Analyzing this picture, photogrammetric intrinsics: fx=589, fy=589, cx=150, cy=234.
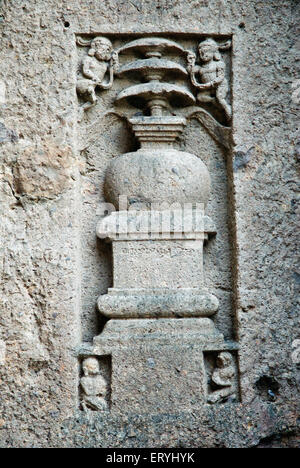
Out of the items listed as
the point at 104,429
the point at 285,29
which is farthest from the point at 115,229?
the point at 285,29

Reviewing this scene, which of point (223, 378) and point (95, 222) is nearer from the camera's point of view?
point (223, 378)

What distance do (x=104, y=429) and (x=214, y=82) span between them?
175 cm

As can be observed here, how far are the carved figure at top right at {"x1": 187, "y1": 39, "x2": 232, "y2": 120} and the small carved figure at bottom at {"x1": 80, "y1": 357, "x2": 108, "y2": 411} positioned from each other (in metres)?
1.38

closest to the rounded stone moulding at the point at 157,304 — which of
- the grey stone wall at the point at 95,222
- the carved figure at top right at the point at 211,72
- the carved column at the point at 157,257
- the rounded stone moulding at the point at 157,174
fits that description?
the carved column at the point at 157,257

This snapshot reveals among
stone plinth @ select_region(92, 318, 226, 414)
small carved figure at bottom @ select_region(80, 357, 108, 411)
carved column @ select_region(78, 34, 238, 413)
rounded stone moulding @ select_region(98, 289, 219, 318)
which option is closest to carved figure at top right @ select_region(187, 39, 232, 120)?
carved column @ select_region(78, 34, 238, 413)

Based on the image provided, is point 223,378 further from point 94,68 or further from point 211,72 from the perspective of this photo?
point 94,68

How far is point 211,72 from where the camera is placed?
116 inches

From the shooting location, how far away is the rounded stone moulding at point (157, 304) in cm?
279

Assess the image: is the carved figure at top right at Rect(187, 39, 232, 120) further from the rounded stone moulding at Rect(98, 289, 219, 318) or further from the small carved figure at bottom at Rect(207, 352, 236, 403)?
the small carved figure at bottom at Rect(207, 352, 236, 403)

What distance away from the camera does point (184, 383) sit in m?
2.71

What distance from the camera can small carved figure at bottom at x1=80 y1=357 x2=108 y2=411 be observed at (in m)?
2.72

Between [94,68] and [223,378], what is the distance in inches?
64.3

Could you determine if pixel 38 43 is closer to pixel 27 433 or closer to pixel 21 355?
pixel 21 355

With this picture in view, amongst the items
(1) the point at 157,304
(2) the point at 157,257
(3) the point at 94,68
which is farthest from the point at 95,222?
(3) the point at 94,68
